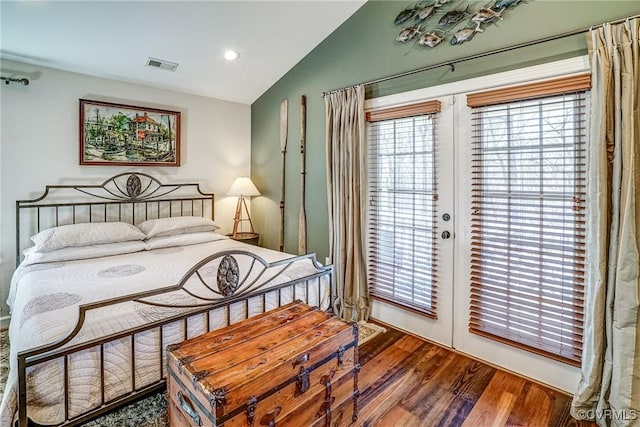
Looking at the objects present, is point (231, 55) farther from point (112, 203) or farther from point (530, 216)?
point (530, 216)

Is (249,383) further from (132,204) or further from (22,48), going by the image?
(22,48)

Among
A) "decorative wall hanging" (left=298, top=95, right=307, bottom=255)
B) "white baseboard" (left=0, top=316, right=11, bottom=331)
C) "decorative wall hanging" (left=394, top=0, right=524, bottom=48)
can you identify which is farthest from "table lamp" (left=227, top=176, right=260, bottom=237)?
"decorative wall hanging" (left=394, top=0, right=524, bottom=48)

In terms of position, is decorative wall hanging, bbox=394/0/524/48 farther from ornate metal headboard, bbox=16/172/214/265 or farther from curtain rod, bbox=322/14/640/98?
ornate metal headboard, bbox=16/172/214/265

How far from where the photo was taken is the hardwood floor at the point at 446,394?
6.31 ft

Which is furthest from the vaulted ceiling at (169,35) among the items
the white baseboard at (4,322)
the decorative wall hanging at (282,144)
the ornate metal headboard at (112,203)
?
the white baseboard at (4,322)

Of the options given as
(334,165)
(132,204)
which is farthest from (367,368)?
(132,204)

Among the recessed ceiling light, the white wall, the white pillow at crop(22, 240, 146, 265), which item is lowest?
the white pillow at crop(22, 240, 146, 265)

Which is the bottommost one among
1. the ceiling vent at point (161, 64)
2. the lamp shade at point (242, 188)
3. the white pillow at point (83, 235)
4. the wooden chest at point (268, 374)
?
the wooden chest at point (268, 374)

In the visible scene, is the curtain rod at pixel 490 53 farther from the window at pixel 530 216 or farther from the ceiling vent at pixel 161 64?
the ceiling vent at pixel 161 64

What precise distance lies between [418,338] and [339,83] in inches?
97.0

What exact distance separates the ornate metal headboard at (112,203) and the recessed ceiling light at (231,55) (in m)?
1.48

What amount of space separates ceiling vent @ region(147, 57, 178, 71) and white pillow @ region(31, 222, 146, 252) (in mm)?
1549

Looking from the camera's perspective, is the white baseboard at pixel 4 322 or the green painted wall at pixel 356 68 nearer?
the green painted wall at pixel 356 68

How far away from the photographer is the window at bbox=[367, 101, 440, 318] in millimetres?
2764
